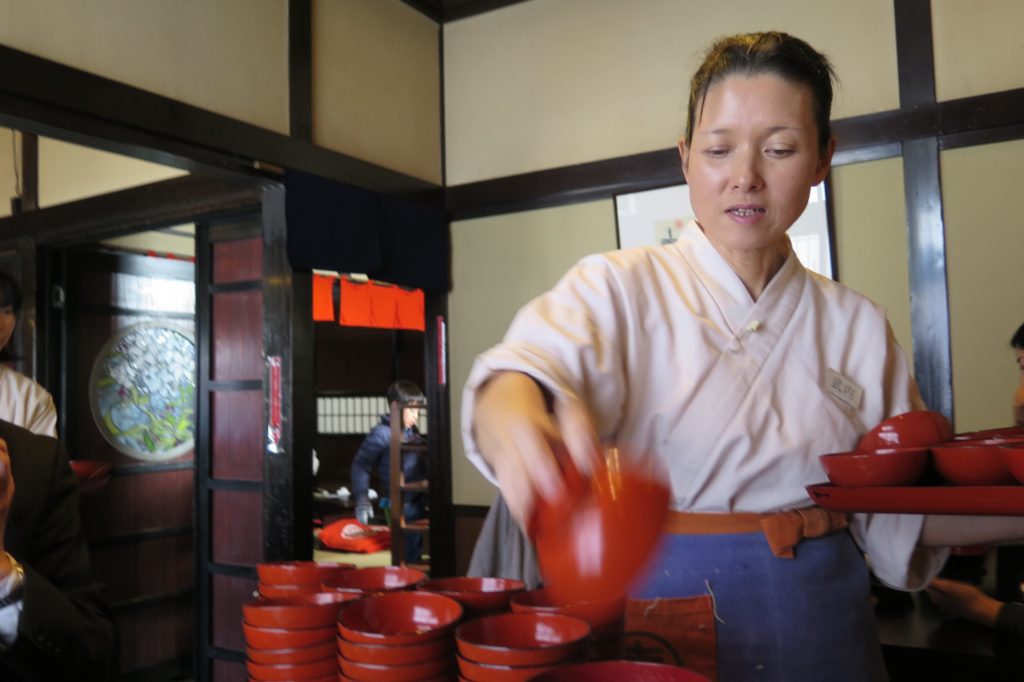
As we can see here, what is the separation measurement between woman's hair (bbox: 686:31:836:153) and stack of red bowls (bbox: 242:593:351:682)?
3.27ft

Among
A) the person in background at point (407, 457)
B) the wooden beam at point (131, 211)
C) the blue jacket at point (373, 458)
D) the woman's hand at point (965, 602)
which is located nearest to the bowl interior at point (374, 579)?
the woman's hand at point (965, 602)

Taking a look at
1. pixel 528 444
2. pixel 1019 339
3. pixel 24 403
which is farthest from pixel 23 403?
pixel 1019 339

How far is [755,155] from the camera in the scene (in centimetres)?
126

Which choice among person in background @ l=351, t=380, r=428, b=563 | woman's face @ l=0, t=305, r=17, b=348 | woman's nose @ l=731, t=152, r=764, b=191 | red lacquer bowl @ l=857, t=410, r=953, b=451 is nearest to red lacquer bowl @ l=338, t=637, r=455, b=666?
red lacquer bowl @ l=857, t=410, r=953, b=451

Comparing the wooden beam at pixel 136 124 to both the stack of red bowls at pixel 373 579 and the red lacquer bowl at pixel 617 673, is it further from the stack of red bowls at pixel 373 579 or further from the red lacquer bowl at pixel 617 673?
the red lacquer bowl at pixel 617 673

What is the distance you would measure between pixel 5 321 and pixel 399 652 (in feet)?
9.64

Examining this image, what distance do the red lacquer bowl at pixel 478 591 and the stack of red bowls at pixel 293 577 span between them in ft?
0.79

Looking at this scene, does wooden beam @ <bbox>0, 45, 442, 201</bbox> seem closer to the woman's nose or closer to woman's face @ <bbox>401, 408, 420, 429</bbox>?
the woman's nose

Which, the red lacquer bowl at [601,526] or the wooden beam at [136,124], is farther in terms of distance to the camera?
the wooden beam at [136,124]

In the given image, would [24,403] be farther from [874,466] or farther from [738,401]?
[874,466]

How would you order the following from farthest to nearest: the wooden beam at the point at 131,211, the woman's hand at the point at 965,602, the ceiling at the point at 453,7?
the ceiling at the point at 453,7
the wooden beam at the point at 131,211
the woman's hand at the point at 965,602

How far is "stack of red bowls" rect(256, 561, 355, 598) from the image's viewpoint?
157cm

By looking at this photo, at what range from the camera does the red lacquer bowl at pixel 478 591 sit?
4.38 ft

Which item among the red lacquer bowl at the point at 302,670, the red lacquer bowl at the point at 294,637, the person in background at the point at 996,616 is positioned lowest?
the person in background at the point at 996,616
